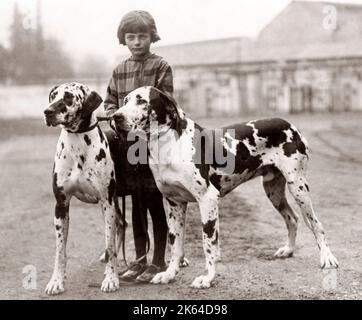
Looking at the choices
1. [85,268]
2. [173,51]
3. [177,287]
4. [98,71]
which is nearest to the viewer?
[177,287]

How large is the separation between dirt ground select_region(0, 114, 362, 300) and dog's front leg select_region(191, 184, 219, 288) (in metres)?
0.11

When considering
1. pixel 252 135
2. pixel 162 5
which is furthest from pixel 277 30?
pixel 252 135

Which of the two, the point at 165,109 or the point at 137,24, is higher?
the point at 137,24

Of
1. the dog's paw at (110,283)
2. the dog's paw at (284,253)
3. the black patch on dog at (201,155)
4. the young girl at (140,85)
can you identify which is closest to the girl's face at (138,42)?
the young girl at (140,85)

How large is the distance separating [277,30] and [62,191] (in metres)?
31.2

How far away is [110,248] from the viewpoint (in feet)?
17.3

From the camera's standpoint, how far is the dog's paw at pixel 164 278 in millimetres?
5441

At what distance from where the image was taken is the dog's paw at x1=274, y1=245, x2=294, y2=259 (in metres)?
6.21

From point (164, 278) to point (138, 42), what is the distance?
2.16m

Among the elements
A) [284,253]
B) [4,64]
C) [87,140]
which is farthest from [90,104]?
[4,64]

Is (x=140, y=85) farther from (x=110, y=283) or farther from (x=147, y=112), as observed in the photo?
(x=110, y=283)

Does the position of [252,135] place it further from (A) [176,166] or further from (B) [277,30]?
(B) [277,30]

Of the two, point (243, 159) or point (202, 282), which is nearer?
point (202, 282)

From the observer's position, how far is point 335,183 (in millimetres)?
11312
